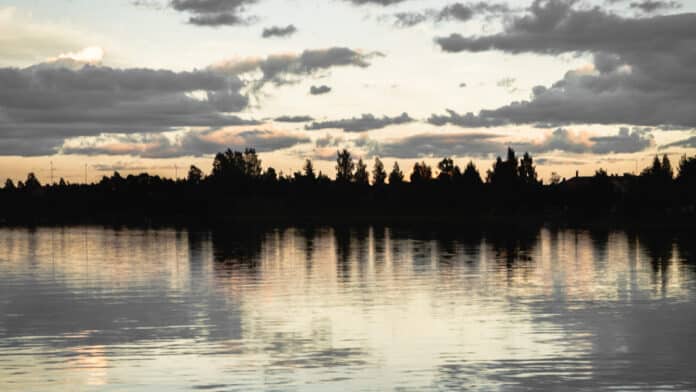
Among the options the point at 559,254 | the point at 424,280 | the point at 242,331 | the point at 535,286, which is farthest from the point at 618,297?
the point at 559,254

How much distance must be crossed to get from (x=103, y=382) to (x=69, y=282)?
34170mm

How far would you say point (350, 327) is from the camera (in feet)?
118

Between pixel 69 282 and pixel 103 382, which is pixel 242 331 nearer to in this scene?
pixel 103 382

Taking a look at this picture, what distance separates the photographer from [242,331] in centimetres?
3525

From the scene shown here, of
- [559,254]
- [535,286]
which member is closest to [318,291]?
[535,286]

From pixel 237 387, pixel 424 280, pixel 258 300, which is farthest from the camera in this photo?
pixel 424 280

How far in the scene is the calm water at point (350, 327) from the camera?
2623 centimetres

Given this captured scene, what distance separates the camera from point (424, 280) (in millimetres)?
56906

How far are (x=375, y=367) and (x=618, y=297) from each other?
2391cm

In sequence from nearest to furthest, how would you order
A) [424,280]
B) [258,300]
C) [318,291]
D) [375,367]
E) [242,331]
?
1. [375,367]
2. [242,331]
3. [258,300]
4. [318,291]
5. [424,280]

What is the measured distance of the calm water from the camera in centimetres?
2623

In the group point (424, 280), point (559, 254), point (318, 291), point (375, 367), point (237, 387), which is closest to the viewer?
point (237, 387)

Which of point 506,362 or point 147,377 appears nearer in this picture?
point 147,377

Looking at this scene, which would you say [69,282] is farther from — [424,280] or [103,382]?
[103,382]
